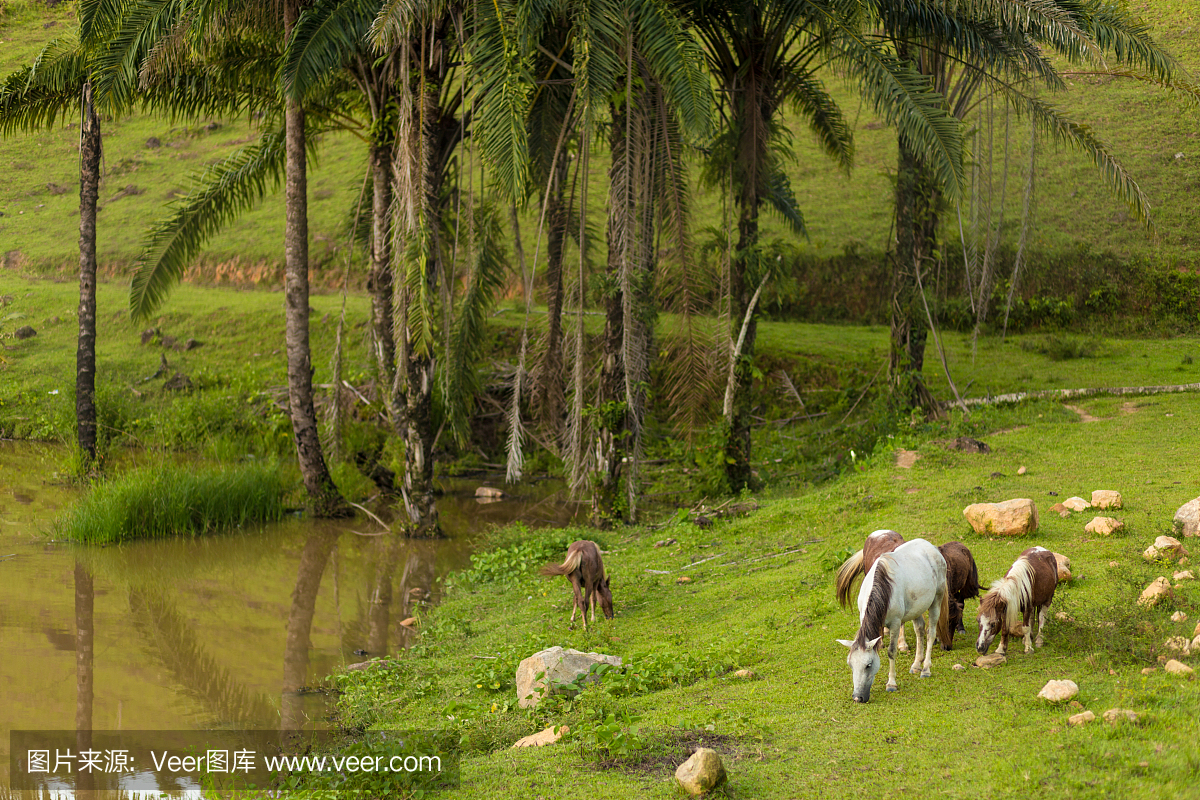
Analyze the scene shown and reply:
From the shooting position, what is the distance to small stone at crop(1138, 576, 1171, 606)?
4.95m

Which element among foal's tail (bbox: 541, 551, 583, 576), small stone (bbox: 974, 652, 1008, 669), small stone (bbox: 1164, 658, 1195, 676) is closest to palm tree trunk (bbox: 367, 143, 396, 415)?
foal's tail (bbox: 541, 551, 583, 576)

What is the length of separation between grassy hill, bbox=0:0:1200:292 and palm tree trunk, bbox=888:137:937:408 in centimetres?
519

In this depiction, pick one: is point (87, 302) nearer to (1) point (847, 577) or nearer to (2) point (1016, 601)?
(1) point (847, 577)

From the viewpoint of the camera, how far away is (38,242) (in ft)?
85.9

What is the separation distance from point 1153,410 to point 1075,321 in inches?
306

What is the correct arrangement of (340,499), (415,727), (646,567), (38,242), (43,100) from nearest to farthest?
(415,727) < (646,567) < (340,499) < (43,100) < (38,242)

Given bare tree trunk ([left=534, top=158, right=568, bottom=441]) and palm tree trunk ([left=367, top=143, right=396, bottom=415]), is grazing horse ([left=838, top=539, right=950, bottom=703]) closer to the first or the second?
palm tree trunk ([left=367, top=143, right=396, bottom=415])

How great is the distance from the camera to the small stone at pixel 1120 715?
3.71 meters

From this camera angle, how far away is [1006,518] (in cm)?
675

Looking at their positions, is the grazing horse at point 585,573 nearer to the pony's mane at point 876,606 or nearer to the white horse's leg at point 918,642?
the white horse's leg at point 918,642

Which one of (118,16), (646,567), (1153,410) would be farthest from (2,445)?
(1153,410)

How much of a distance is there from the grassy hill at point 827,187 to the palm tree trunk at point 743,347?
720 cm

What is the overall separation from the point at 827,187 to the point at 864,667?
2185 centimetres

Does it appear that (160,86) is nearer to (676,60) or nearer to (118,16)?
(118,16)
